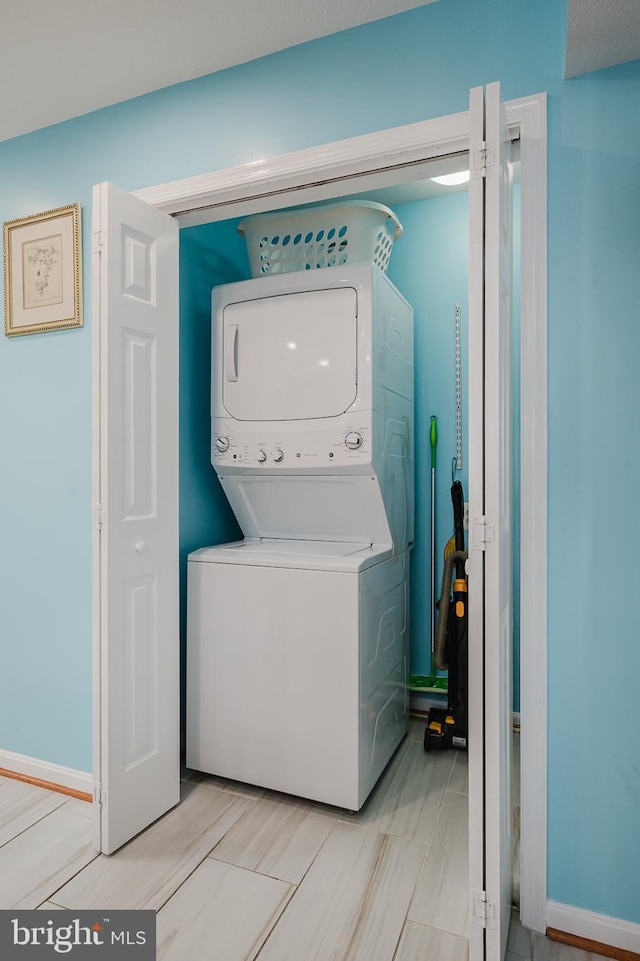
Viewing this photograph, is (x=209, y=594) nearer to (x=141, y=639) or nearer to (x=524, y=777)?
(x=141, y=639)

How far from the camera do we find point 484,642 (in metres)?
1.33

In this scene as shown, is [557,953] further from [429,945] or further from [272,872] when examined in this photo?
[272,872]

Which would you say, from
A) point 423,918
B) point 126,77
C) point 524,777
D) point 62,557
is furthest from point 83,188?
point 423,918

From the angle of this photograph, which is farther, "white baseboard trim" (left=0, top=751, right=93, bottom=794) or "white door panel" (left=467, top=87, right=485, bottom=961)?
"white baseboard trim" (left=0, top=751, right=93, bottom=794)

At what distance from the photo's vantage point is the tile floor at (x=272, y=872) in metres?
1.50

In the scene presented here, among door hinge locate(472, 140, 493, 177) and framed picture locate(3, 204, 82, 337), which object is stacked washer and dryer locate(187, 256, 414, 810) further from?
door hinge locate(472, 140, 493, 177)

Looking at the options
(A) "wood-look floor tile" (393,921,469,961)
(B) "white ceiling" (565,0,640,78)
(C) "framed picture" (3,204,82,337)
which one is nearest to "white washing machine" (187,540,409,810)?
(A) "wood-look floor tile" (393,921,469,961)

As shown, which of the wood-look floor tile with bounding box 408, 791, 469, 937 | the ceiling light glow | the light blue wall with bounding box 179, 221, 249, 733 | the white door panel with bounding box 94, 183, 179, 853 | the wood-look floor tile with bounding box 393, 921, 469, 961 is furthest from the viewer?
the ceiling light glow

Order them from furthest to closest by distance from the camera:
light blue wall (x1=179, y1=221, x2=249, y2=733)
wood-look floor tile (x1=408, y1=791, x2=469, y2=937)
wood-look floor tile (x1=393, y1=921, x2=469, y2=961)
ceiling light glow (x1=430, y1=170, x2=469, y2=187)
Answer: ceiling light glow (x1=430, y1=170, x2=469, y2=187)
light blue wall (x1=179, y1=221, x2=249, y2=733)
wood-look floor tile (x1=408, y1=791, x2=469, y2=937)
wood-look floor tile (x1=393, y1=921, x2=469, y2=961)

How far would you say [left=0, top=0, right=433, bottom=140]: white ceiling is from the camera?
1.65 m

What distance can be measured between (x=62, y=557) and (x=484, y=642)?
1.67 m

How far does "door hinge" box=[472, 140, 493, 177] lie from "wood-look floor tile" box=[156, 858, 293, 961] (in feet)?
6.47

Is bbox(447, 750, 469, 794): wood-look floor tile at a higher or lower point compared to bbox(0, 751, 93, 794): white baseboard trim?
lower

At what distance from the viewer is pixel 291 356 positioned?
7.30ft
